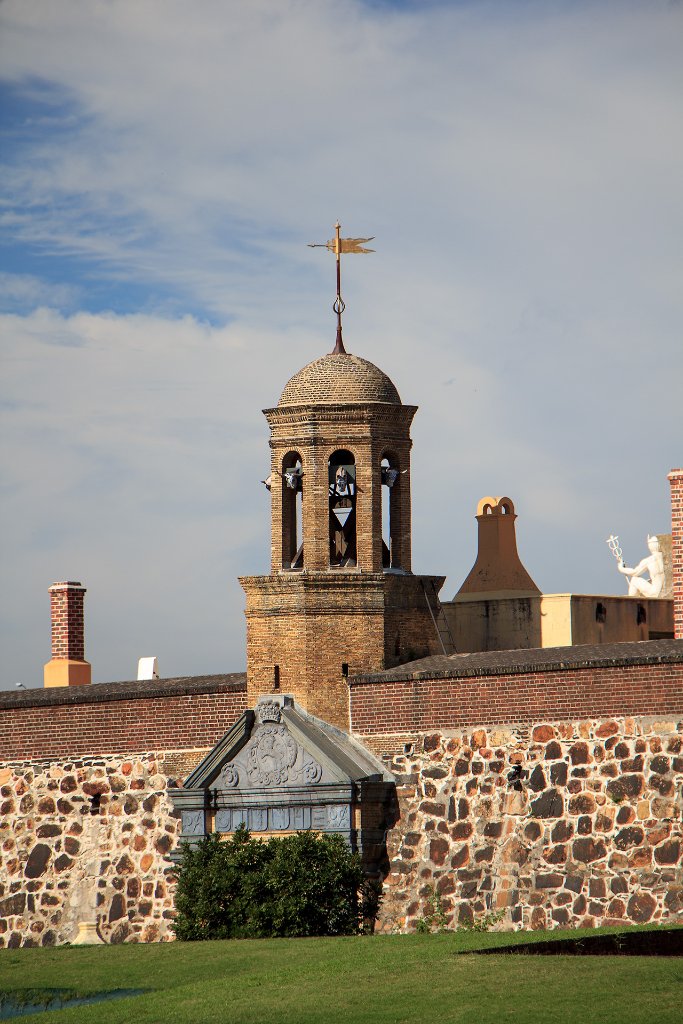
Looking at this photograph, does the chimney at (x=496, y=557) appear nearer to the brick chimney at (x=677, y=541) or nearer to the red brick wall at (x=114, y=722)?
the brick chimney at (x=677, y=541)

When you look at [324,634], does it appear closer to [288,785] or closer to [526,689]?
[288,785]

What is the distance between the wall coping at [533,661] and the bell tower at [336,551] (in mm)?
515

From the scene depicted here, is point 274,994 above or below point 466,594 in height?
below

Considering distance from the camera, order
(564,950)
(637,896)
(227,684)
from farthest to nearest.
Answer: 1. (227,684)
2. (637,896)
3. (564,950)

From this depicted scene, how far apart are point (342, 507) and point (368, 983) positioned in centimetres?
1020

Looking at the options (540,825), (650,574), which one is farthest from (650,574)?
(540,825)

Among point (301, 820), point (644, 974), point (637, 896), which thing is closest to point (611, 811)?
point (637, 896)

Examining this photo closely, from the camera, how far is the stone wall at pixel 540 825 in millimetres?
22125

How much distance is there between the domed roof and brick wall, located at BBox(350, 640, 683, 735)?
387 cm

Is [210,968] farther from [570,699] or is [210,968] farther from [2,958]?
[570,699]

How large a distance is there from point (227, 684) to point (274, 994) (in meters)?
9.27

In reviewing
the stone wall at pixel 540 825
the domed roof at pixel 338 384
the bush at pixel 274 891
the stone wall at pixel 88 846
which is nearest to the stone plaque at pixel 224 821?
the bush at pixel 274 891

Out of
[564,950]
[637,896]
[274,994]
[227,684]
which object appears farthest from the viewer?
[227,684]

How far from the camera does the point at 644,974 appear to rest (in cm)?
1647
